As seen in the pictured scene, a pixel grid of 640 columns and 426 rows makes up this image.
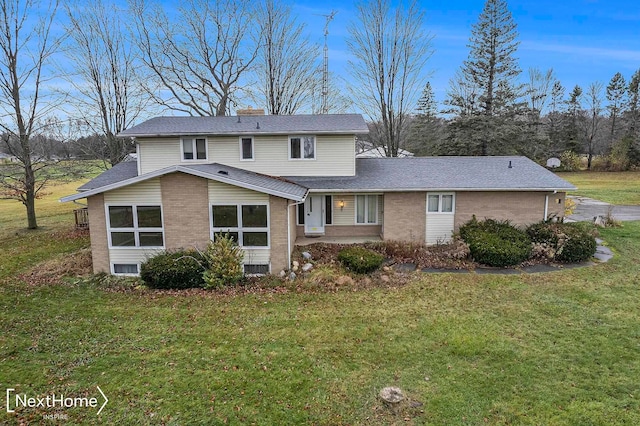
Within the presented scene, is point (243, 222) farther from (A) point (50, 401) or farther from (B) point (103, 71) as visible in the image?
(B) point (103, 71)

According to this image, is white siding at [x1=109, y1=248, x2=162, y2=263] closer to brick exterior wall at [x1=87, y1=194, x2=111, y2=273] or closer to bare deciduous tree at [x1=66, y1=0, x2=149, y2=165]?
brick exterior wall at [x1=87, y1=194, x2=111, y2=273]

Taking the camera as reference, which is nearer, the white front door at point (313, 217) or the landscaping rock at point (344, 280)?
the landscaping rock at point (344, 280)

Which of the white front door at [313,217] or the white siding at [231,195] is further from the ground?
the white siding at [231,195]

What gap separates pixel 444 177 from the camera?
1616cm

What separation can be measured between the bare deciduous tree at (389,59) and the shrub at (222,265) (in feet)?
64.7

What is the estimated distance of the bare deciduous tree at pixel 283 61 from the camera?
2727cm

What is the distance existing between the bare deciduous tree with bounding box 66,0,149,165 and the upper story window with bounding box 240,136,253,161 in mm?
12450

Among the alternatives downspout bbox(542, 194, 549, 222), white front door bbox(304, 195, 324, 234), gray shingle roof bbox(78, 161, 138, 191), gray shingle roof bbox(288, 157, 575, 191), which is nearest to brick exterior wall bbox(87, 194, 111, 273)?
gray shingle roof bbox(78, 161, 138, 191)

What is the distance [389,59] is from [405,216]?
15.3 meters

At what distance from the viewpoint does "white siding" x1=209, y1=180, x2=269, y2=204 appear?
12.1m

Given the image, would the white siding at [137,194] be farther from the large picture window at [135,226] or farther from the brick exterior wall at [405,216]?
the brick exterior wall at [405,216]

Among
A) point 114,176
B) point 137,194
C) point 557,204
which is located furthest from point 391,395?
point 114,176

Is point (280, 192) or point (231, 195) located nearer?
point (280, 192)

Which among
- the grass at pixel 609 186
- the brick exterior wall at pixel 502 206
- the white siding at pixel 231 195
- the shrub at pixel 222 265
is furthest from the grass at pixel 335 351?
the grass at pixel 609 186
